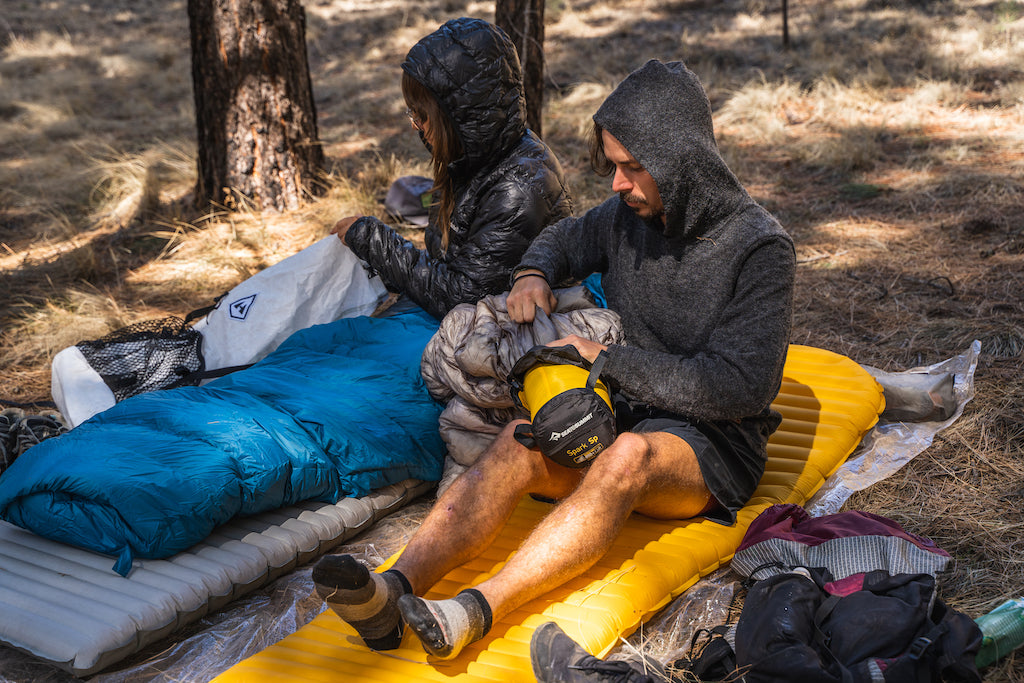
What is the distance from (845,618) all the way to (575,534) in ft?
2.21

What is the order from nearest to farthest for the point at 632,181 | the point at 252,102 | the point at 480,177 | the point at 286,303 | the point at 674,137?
the point at 674,137 < the point at 632,181 < the point at 480,177 < the point at 286,303 < the point at 252,102

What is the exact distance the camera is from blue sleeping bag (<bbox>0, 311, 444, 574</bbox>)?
2371mm

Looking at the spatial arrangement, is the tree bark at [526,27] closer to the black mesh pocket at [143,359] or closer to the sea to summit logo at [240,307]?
the sea to summit logo at [240,307]

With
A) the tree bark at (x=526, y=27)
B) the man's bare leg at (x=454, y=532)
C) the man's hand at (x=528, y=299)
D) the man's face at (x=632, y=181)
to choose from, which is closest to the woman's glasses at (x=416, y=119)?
the man's hand at (x=528, y=299)

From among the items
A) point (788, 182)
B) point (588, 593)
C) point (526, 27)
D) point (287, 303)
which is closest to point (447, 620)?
point (588, 593)

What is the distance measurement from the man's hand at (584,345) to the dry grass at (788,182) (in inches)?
43.3

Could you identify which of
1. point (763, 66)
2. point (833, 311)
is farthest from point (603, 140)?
point (763, 66)

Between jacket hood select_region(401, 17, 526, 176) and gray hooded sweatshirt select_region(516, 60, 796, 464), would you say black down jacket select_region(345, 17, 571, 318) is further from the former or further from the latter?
gray hooded sweatshirt select_region(516, 60, 796, 464)

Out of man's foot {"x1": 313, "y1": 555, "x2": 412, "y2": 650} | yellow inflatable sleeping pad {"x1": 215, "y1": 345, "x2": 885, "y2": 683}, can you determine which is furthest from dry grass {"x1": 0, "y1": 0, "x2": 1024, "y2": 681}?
man's foot {"x1": 313, "y1": 555, "x2": 412, "y2": 650}

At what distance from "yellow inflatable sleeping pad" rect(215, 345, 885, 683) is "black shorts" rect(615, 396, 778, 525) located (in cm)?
10

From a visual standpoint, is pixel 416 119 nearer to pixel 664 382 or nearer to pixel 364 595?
pixel 664 382

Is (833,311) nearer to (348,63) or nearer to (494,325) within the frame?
(494,325)

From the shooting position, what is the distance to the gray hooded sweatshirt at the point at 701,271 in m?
2.25

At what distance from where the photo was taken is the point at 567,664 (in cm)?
191
